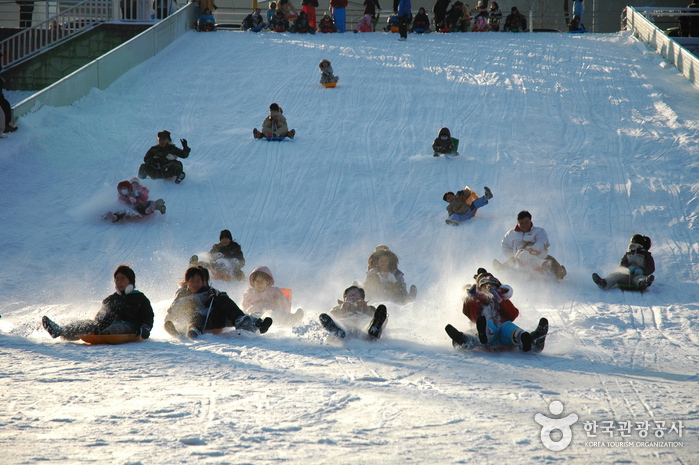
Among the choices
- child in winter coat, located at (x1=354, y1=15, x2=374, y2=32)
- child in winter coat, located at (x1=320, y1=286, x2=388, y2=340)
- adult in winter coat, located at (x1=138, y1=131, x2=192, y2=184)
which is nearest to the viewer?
child in winter coat, located at (x1=320, y1=286, x2=388, y2=340)

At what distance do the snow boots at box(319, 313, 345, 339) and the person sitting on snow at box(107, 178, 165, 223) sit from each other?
5918mm

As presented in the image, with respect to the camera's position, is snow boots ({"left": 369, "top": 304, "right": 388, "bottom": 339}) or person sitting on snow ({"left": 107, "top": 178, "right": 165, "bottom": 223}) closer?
snow boots ({"left": 369, "top": 304, "right": 388, "bottom": 339})

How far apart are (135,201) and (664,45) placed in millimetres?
16409

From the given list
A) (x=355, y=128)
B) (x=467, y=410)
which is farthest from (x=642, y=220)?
(x=467, y=410)

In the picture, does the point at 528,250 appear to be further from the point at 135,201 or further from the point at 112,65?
the point at 112,65

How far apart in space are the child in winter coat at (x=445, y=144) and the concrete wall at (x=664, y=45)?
7.53 meters

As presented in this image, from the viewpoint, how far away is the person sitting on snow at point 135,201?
1094 centimetres

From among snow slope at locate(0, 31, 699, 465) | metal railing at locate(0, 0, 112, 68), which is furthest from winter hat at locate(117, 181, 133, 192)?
metal railing at locate(0, 0, 112, 68)

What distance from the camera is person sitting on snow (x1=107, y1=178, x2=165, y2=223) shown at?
10.9 meters

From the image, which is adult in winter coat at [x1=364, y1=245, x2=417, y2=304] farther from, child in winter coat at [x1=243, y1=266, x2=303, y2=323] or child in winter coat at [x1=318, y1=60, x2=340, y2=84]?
child in winter coat at [x1=318, y1=60, x2=340, y2=84]

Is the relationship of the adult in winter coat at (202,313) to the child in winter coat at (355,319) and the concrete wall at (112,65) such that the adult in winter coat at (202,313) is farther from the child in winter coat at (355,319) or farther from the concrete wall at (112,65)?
the concrete wall at (112,65)

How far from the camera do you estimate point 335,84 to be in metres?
18.3

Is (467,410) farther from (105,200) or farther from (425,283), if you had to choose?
(105,200)

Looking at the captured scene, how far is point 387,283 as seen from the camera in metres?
8.36
